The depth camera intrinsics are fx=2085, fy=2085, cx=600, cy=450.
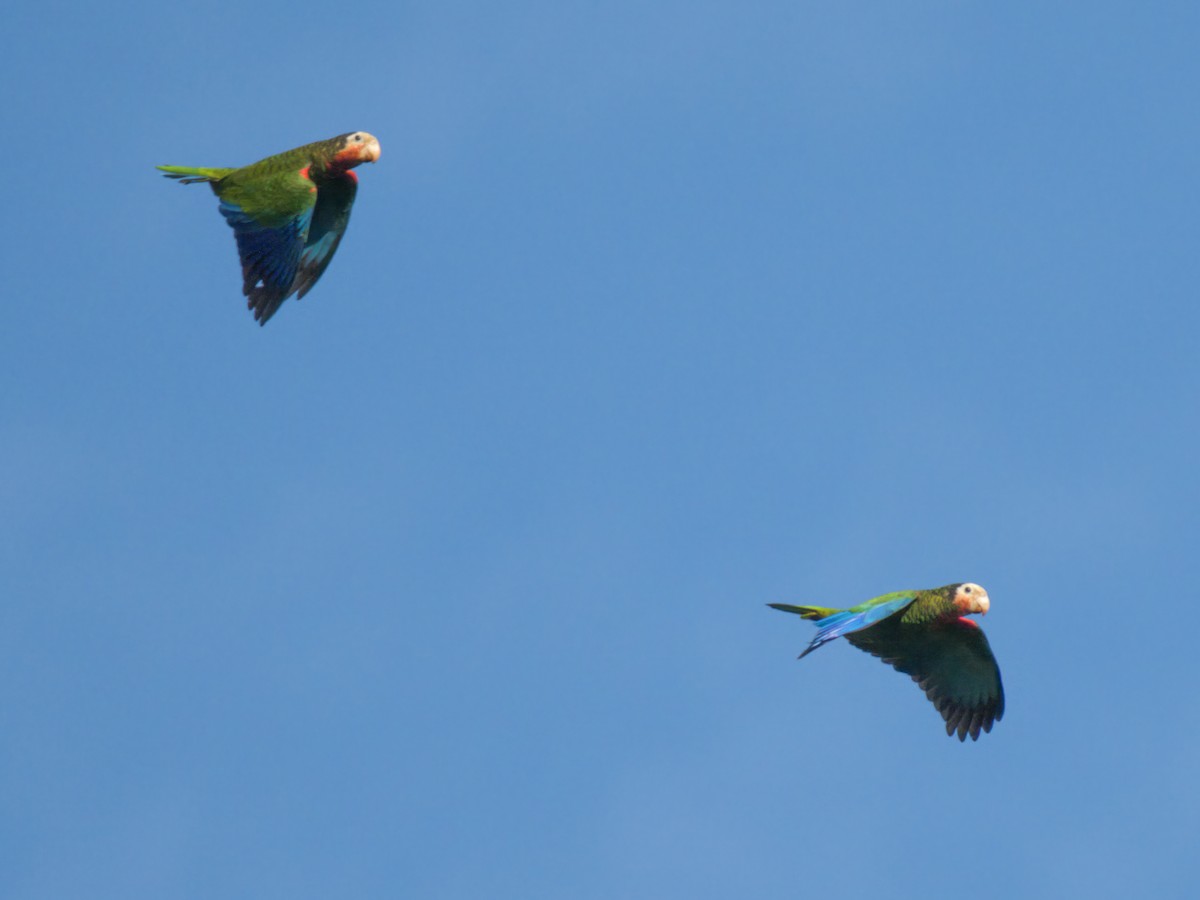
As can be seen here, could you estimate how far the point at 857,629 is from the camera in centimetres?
2873

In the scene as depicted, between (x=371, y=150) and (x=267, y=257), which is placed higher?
(x=371, y=150)

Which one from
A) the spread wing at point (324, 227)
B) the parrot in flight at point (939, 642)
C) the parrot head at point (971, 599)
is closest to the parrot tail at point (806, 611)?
the parrot in flight at point (939, 642)

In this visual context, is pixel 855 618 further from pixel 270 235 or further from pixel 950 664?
pixel 270 235

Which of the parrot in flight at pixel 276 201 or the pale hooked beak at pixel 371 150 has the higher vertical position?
the pale hooked beak at pixel 371 150

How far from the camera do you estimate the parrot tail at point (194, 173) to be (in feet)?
94.9

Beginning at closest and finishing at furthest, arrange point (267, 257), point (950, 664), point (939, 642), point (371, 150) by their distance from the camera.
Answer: point (267, 257)
point (371, 150)
point (939, 642)
point (950, 664)

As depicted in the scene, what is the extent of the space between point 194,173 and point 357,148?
2.29 meters

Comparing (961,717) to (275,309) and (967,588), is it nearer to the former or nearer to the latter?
(967,588)

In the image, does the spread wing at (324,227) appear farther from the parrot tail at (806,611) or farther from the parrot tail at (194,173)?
the parrot tail at (806,611)

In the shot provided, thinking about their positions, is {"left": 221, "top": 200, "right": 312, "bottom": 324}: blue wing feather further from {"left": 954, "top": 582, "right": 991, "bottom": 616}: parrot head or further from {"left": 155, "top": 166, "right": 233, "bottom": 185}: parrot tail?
{"left": 954, "top": 582, "right": 991, "bottom": 616}: parrot head

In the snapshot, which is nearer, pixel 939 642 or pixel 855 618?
pixel 855 618

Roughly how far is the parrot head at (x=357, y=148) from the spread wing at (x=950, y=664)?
9.94 metres

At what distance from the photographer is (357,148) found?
95.8 feet

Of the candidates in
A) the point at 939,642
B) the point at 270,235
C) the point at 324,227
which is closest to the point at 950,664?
the point at 939,642
